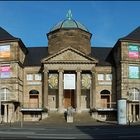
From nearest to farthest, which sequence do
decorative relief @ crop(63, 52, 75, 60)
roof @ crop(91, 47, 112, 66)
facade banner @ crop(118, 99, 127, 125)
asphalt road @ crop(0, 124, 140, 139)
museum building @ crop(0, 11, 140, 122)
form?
asphalt road @ crop(0, 124, 140, 139) < facade banner @ crop(118, 99, 127, 125) < museum building @ crop(0, 11, 140, 122) < decorative relief @ crop(63, 52, 75, 60) < roof @ crop(91, 47, 112, 66)

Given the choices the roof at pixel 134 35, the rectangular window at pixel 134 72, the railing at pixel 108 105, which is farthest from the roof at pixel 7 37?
the rectangular window at pixel 134 72

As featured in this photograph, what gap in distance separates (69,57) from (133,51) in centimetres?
1098

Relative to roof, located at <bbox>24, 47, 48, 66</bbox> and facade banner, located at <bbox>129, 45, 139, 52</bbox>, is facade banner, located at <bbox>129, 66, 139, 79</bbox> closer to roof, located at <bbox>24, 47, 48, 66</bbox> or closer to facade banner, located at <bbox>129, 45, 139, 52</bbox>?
facade banner, located at <bbox>129, 45, 139, 52</bbox>

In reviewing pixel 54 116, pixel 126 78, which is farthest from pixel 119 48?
pixel 54 116

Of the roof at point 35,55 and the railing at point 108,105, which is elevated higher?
the roof at point 35,55

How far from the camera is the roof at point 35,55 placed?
79500 millimetres

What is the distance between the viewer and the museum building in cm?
7325

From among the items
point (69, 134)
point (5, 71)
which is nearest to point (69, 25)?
point (5, 71)

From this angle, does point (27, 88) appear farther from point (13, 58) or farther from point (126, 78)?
point (126, 78)

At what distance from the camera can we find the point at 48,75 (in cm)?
7500

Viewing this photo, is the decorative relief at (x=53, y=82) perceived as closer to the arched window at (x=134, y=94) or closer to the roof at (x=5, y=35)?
the roof at (x=5, y=35)

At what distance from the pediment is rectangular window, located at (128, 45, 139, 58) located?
6.05m

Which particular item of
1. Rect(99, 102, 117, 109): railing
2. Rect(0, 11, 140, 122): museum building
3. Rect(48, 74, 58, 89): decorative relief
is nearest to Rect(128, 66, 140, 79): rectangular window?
Rect(0, 11, 140, 122): museum building

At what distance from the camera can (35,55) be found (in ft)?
272
